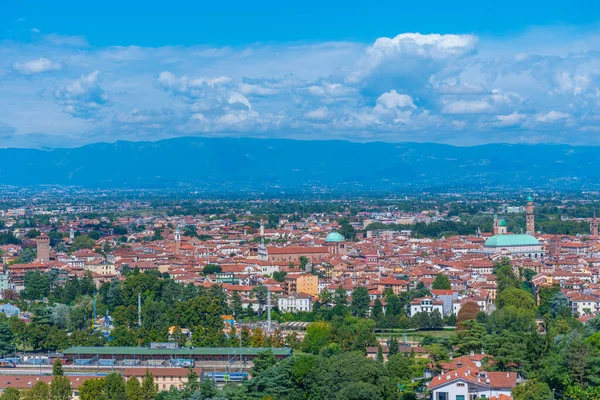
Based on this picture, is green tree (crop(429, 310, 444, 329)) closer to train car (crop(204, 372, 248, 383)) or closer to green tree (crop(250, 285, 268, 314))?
green tree (crop(250, 285, 268, 314))

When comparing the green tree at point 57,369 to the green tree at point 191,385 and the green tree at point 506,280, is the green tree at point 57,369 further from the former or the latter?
the green tree at point 506,280

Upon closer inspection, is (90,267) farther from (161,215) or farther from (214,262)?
(161,215)

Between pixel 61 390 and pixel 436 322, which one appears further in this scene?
pixel 436 322

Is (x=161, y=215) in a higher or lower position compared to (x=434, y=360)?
higher

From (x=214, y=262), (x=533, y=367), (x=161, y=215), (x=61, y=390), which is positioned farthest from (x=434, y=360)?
(x=161, y=215)

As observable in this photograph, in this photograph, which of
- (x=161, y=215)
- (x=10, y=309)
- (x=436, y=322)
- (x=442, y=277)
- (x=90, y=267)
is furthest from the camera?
(x=161, y=215)

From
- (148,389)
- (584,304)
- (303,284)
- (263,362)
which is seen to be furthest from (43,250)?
(263,362)

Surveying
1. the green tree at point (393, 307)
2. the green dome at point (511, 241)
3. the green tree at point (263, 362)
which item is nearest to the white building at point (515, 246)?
the green dome at point (511, 241)
